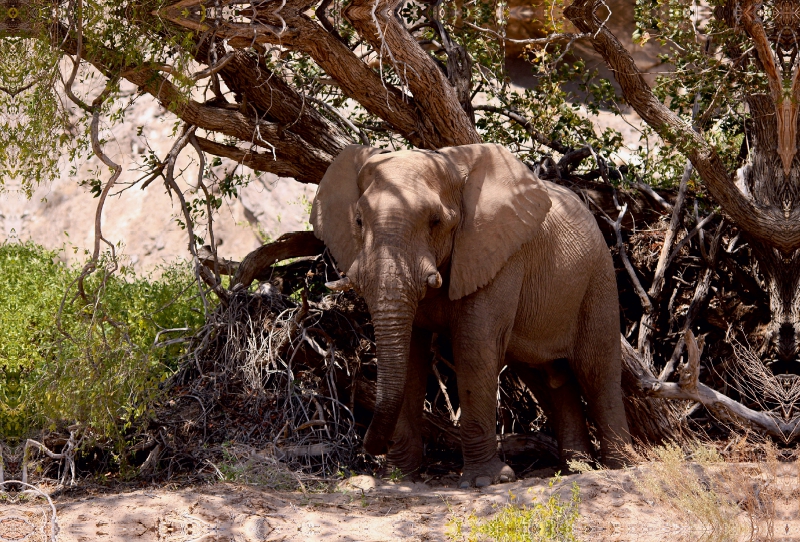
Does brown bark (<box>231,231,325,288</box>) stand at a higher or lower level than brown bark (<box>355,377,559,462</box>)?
higher

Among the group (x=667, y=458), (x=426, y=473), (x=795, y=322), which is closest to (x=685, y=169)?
(x=795, y=322)

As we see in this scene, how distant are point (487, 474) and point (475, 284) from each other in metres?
1.23

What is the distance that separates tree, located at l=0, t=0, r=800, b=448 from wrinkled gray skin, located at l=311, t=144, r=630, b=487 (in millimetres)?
611

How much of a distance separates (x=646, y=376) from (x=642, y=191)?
205 centimetres

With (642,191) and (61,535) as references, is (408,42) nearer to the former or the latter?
(642,191)

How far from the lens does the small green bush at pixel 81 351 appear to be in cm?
605

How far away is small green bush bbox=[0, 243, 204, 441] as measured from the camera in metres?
6.05

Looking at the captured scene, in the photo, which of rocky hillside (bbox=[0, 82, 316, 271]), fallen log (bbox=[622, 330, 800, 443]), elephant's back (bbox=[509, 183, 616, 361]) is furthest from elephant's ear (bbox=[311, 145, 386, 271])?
rocky hillside (bbox=[0, 82, 316, 271])

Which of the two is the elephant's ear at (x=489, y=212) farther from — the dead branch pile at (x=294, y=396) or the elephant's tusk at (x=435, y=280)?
the dead branch pile at (x=294, y=396)

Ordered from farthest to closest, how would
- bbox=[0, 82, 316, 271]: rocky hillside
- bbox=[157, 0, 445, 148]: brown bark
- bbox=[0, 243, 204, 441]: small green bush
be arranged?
1. bbox=[0, 82, 316, 271]: rocky hillside
2. bbox=[157, 0, 445, 148]: brown bark
3. bbox=[0, 243, 204, 441]: small green bush

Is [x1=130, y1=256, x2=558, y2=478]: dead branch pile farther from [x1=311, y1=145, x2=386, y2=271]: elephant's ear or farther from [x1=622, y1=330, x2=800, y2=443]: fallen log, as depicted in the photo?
[x1=622, y1=330, x2=800, y2=443]: fallen log

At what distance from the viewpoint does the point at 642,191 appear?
881 centimetres

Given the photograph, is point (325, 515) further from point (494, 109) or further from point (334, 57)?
point (494, 109)

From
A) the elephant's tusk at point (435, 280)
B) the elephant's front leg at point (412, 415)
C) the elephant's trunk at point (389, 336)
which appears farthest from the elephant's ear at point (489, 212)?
the elephant's front leg at point (412, 415)
